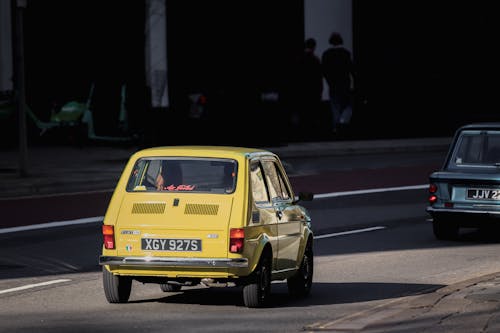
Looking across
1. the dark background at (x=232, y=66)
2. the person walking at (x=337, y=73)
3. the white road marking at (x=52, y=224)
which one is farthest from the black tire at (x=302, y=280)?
the person walking at (x=337, y=73)

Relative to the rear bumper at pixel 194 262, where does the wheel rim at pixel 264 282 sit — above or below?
below

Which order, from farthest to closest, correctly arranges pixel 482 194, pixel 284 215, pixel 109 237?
pixel 482 194 → pixel 284 215 → pixel 109 237

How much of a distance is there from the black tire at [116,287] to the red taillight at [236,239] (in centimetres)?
104

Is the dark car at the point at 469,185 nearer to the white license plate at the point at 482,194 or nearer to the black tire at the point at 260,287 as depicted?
the white license plate at the point at 482,194

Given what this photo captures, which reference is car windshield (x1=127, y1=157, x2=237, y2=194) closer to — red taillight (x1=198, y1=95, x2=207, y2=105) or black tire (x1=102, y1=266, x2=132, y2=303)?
black tire (x1=102, y1=266, x2=132, y2=303)

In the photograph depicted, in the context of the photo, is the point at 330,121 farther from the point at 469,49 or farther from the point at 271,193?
the point at 271,193

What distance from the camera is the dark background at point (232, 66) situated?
1373 inches

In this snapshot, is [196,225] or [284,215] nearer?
[196,225]

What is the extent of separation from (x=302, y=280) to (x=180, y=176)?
172 cm

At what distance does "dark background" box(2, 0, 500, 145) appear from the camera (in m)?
A: 34.9

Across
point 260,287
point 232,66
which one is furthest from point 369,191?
point 260,287

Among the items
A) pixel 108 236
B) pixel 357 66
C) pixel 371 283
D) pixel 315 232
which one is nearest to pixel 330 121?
pixel 357 66

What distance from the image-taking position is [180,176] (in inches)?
508

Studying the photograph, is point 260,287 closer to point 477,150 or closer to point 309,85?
point 477,150
